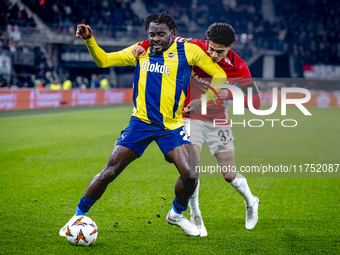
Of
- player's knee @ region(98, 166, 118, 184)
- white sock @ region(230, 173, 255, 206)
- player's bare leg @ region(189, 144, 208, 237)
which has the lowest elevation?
player's bare leg @ region(189, 144, 208, 237)

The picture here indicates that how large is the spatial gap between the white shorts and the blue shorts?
21.9 inches

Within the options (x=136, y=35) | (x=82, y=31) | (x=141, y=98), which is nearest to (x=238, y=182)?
(x=141, y=98)

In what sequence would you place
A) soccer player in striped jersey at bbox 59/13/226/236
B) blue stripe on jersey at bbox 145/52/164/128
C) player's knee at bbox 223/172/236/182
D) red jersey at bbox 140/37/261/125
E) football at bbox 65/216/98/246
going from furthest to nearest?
player's knee at bbox 223/172/236/182 → red jersey at bbox 140/37/261/125 → blue stripe on jersey at bbox 145/52/164/128 → soccer player in striped jersey at bbox 59/13/226/236 → football at bbox 65/216/98/246

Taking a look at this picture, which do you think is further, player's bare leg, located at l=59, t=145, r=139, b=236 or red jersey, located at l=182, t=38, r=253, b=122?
red jersey, located at l=182, t=38, r=253, b=122

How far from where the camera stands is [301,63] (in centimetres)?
2864

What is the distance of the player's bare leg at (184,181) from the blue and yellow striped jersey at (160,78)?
271 mm

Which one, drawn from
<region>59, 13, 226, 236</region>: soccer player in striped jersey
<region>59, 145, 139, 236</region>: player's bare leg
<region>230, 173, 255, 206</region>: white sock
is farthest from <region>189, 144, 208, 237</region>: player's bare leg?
<region>59, 145, 139, 236</region>: player's bare leg

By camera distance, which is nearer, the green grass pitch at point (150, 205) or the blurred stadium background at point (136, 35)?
the green grass pitch at point (150, 205)

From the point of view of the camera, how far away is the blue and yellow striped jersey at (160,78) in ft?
12.4

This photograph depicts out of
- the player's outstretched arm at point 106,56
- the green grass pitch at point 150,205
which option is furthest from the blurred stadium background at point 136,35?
the player's outstretched arm at point 106,56

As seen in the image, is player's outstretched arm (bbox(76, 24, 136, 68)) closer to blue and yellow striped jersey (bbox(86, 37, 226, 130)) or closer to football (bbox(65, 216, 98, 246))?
blue and yellow striped jersey (bbox(86, 37, 226, 130))

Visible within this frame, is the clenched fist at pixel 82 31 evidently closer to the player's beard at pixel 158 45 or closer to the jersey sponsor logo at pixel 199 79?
the player's beard at pixel 158 45

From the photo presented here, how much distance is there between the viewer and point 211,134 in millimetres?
4438

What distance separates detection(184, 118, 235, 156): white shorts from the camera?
4.37 metres
